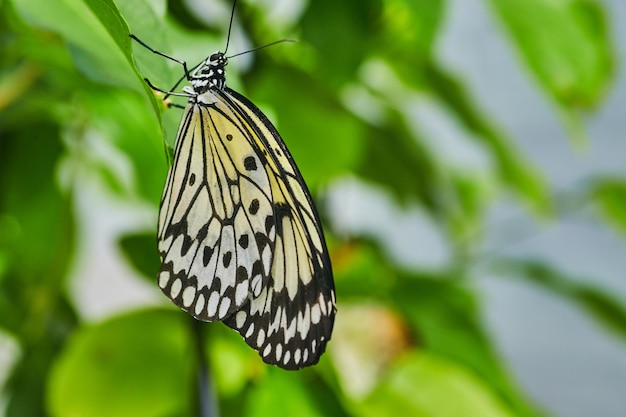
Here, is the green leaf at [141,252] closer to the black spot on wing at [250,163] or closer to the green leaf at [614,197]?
the black spot on wing at [250,163]

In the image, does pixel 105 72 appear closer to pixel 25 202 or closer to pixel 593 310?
pixel 25 202

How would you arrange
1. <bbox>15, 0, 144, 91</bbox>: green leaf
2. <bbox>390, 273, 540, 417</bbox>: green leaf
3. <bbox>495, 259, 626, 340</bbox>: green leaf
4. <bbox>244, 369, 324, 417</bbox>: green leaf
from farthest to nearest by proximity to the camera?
<bbox>495, 259, 626, 340</bbox>: green leaf < <bbox>390, 273, 540, 417</bbox>: green leaf < <bbox>244, 369, 324, 417</bbox>: green leaf < <bbox>15, 0, 144, 91</bbox>: green leaf

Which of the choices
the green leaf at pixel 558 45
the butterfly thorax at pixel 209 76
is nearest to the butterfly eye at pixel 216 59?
the butterfly thorax at pixel 209 76

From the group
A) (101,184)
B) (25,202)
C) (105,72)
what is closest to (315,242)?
Result: (105,72)

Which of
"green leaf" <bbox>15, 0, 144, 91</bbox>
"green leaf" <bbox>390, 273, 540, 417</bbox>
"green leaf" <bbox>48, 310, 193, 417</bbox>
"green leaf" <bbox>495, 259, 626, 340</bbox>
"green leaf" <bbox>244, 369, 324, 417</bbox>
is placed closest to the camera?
"green leaf" <bbox>15, 0, 144, 91</bbox>

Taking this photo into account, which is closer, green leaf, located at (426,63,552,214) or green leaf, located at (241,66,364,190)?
green leaf, located at (241,66,364,190)

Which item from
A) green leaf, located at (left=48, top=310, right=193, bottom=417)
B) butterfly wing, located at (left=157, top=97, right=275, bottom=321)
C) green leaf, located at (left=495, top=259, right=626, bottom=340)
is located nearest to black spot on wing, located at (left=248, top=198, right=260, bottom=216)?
butterfly wing, located at (left=157, top=97, right=275, bottom=321)

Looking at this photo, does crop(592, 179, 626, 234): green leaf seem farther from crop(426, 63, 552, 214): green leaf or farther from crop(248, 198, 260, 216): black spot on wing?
crop(248, 198, 260, 216): black spot on wing

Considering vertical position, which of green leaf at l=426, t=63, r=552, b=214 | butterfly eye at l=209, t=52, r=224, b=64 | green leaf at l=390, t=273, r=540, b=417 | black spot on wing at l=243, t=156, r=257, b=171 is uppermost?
green leaf at l=426, t=63, r=552, b=214
